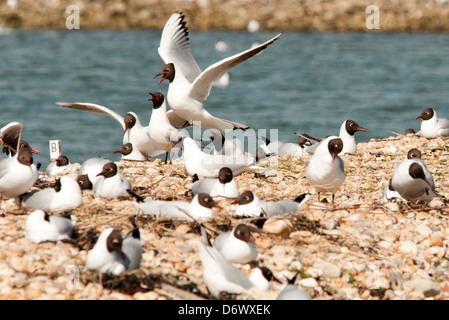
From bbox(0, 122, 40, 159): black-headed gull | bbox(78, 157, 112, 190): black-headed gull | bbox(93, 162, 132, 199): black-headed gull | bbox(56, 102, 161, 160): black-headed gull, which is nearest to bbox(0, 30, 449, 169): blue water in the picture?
bbox(56, 102, 161, 160): black-headed gull

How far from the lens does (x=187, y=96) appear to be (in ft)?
28.9

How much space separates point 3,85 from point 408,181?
2022 cm

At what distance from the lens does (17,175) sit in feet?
19.0

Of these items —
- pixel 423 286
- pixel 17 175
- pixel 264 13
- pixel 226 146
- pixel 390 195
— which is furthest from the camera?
pixel 264 13

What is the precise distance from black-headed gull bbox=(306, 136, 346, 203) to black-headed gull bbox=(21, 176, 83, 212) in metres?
2.12

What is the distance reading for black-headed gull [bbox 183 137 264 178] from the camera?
7.23 metres

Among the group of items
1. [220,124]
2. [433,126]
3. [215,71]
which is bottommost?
[433,126]

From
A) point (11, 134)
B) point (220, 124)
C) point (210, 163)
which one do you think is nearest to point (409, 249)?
point (210, 163)

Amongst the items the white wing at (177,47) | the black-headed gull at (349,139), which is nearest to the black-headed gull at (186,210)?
the white wing at (177,47)

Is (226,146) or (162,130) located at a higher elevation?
(162,130)

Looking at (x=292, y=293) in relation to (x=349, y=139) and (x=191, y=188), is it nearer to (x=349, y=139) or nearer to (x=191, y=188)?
(x=191, y=188)

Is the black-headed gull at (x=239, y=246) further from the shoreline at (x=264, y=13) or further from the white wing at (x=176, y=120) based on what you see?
the shoreline at (x=264, y=13)

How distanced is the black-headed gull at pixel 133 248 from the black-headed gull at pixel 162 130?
12.6 ft

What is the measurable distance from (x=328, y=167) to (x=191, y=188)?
1.24 metres
